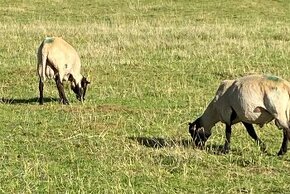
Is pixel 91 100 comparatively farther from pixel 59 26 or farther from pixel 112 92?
pixel 59 26

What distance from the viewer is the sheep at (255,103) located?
9.79 m

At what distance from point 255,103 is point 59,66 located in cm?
656

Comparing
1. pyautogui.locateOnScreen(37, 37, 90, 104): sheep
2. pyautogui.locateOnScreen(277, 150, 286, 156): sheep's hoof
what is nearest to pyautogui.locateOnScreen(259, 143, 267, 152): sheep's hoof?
pyautogui.locateOnScreen(277, 150, 286, 156): sheep's hoof

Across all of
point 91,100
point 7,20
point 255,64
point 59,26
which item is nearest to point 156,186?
point 91,100

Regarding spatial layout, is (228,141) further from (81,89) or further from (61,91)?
(81,89)

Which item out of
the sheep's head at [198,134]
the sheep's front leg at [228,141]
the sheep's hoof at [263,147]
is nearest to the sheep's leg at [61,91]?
the sheep's head at [198,134]

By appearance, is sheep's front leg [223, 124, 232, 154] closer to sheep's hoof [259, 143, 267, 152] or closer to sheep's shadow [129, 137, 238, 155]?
sheep's shadow [129, 137, 238, 155]

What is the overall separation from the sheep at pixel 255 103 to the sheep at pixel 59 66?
541 cm

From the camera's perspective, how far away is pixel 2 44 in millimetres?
23047

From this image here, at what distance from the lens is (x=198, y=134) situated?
10922mm

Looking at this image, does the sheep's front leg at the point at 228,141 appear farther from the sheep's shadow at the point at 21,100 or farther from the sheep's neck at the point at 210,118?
the sheep's shadow at the point at 21,100

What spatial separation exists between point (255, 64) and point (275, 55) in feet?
5.58

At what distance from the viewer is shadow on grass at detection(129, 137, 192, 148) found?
35.7 ft

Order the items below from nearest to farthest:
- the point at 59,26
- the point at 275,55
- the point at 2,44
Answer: the point at 275,55 < the point at 2,44 < the point at 59,26
